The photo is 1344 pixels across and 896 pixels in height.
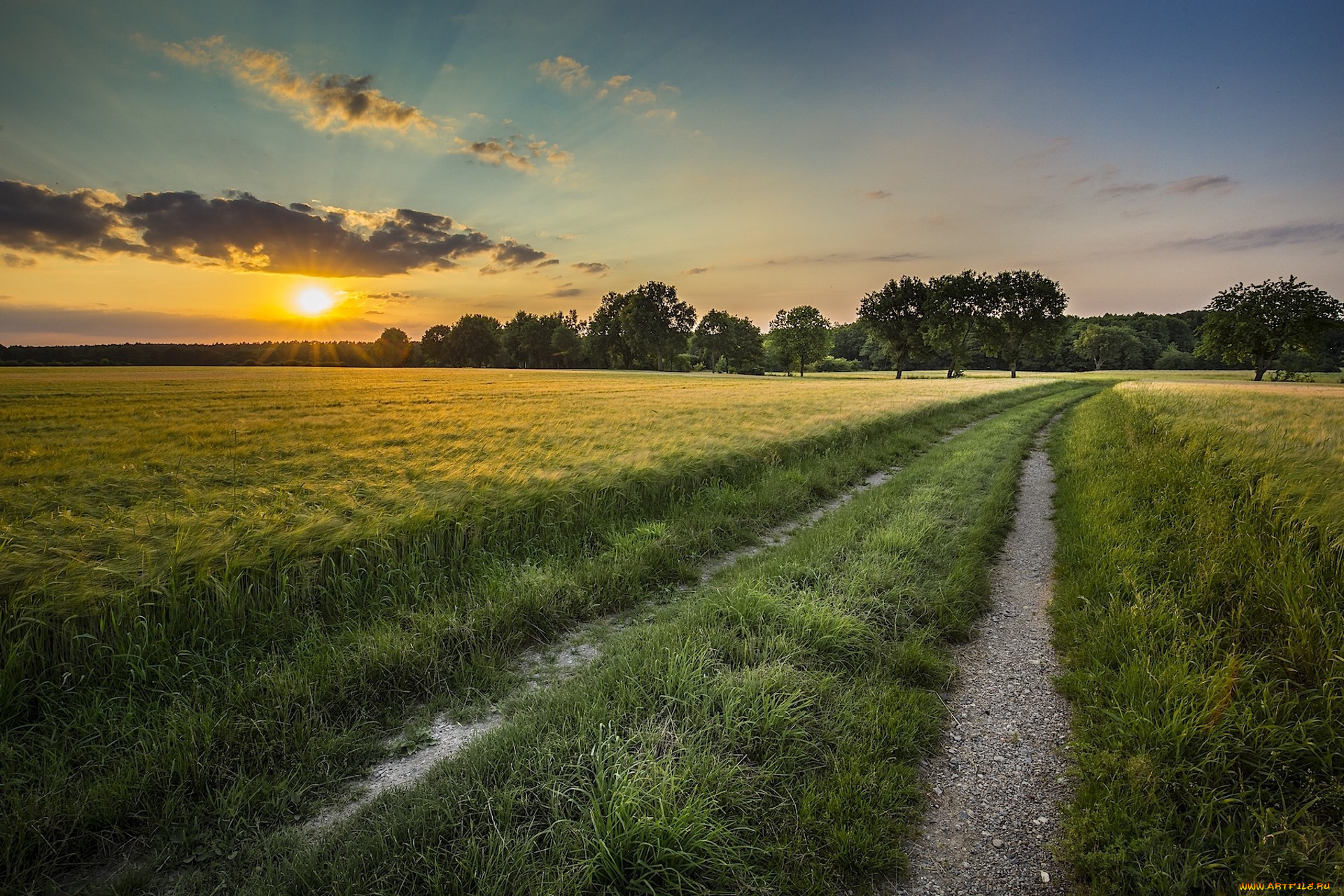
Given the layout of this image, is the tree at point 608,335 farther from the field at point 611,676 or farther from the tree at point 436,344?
the field at point 611,676

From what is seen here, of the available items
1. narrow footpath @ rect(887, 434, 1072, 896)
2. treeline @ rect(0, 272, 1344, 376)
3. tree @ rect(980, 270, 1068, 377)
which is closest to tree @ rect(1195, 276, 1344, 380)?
treeline @ rect(0, 272, 1344, 376)

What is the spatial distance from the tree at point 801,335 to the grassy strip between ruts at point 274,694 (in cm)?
9262

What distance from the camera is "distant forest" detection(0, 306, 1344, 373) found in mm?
100062

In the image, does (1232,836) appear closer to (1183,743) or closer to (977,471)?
(1183,743)

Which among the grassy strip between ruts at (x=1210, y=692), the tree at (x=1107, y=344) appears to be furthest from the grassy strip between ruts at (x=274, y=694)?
the tree at (x=1107, y=344)

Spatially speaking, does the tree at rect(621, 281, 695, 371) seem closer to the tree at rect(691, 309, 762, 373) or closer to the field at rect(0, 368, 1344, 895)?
the tree at rect(691, 309, 762, 373)

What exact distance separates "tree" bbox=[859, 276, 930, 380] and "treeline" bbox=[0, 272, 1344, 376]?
6.1 inches

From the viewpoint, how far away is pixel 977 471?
37.1 feet

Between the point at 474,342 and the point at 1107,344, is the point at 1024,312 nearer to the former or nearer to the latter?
the point at 1107,344

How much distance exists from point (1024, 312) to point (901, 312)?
16.5 m

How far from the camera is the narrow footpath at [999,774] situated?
260 centimetres

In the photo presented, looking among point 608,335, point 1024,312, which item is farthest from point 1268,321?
point 608,335

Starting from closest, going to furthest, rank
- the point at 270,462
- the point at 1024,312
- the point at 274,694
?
1. the point at 274,694
2. the point at 270,462
3. the point at 1024,312

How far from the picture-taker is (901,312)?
78125mm
